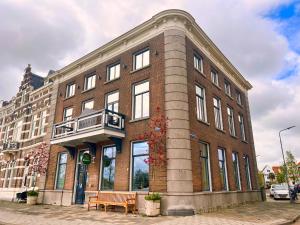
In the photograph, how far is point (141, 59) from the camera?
15.5 metres

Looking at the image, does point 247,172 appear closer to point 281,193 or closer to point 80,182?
point 281,193

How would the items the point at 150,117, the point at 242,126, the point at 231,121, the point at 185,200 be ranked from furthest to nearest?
the point at 242,126
the point at 231,121
the point at 150,117
the point at 185,200

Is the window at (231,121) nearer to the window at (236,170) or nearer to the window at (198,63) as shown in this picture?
the window at (236,170)

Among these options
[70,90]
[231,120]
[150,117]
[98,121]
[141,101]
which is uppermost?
[70,90]

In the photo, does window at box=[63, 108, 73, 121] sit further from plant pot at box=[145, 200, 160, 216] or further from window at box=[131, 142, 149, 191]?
plant pot at box=[145, 200, 160, 216]

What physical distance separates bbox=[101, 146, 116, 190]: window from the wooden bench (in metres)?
0.58

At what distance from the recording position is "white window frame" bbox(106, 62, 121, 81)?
54.6 feet

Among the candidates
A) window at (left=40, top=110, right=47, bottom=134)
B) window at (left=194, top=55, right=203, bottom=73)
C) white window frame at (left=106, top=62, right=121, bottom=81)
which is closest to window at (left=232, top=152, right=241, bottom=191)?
window at (left=194, top=55, right=203, bottom=73)

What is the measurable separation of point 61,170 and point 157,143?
30.1 feet

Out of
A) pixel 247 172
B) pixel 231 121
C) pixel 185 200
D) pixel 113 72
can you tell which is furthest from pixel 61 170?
pixel 247 172

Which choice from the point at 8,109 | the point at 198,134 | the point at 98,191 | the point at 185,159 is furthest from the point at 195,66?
the point at 8,109

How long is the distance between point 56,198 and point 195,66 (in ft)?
42.1

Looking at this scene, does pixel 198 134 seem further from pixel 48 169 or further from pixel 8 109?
pixel 8 109

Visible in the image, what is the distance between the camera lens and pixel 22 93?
27.1 m
